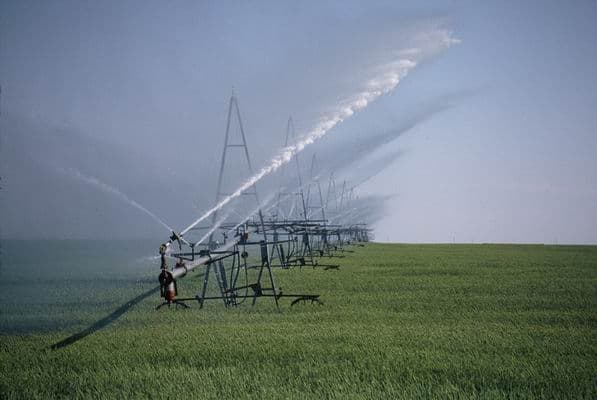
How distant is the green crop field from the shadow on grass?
0.72 ft

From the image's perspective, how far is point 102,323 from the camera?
1547 cm

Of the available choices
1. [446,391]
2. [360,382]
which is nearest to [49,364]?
[360,382]

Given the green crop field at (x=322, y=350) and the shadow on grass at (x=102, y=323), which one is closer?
the green crop field at (x=322, y=350)

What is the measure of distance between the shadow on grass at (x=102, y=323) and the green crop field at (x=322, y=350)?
22 centimetres

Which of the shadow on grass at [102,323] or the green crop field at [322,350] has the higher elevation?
the shadow on grass at [102,323]

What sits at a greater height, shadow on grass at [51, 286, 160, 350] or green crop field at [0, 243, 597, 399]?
shadow on grass at [51, 286, 160, 350]

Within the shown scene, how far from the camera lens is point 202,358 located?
34.9 feet

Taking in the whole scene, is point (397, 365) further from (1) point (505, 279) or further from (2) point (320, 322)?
(1) point (505, 279)

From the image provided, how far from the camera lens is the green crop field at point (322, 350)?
8.61m

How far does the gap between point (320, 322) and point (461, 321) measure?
360cm

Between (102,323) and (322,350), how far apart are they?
7.48m

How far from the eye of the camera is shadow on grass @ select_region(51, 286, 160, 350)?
1243 centimetres

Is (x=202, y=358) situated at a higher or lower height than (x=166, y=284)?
lower

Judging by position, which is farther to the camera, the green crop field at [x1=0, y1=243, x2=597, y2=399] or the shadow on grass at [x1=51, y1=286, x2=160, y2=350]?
the shadow on grass at [x1=51, y1=286, x2=160, y2=350]
